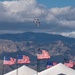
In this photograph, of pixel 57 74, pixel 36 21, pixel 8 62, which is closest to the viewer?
pixel 36 21

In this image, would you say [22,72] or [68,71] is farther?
[22,72]

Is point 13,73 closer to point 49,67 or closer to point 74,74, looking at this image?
point 49,67

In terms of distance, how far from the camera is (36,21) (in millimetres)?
146625

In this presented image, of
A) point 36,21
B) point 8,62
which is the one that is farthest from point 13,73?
point 36,21

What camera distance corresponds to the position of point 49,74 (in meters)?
170

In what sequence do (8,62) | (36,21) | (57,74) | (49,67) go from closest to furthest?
(36,21)
(8,62)
(57,74)
(49,67)

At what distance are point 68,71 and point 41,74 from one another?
10.9m

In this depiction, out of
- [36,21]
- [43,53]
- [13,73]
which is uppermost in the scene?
[36,21]

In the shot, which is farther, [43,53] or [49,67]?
[49,67]

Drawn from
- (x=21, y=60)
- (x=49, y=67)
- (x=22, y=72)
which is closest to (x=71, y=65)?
(x=49, y=67)

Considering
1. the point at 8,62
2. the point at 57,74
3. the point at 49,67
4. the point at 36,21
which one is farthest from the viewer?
the point at 49,67

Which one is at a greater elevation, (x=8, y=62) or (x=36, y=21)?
(x=36, y=21)

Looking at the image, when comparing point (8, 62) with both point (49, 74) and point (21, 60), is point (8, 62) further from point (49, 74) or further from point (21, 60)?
point (49, 74)

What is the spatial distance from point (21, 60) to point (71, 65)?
36048 mm
